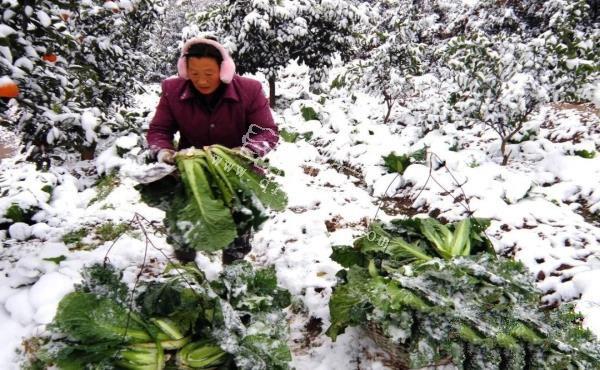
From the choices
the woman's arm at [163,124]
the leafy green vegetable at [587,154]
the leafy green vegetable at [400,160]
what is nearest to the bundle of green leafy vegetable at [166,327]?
the woman's arm at [163,124]

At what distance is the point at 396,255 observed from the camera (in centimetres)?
234

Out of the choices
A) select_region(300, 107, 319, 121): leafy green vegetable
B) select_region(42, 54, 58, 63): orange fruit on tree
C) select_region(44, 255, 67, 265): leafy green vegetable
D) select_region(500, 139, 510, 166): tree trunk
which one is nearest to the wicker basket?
select_region(44, 255, 67, 265): leafy green vegetable

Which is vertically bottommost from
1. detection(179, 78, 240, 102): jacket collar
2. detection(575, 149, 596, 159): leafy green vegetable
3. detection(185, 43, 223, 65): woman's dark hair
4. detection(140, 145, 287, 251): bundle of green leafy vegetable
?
detection(575, 149, 596, 159): leafy green vegetable

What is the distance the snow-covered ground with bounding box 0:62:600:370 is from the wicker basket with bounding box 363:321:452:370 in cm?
10

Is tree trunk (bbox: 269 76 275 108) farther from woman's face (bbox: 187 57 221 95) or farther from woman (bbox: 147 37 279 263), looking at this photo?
woman's face (bbox: 187 57 221 95)

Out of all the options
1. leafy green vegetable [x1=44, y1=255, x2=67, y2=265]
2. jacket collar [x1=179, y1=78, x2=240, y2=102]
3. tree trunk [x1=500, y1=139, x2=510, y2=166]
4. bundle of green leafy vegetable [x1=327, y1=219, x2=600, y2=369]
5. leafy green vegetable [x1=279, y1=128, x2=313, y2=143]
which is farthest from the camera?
leafy green vegetable [x1=279, y1=128, x2=313, y2=143]

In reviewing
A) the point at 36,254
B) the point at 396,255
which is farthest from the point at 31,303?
the point at 396,255

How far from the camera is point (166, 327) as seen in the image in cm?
179

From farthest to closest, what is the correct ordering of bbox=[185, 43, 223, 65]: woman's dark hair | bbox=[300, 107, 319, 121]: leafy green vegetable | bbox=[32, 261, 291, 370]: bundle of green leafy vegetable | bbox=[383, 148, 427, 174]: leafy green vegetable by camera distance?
bbox=[300, 107, 319, 121]: leafy green vegetable, bbox=[383, 148, 427, 174]: leafy green vegetable, bbox=[185, 43, 223, 65]: woman's dark hair, bbox=[32, 261, 291, 370]: bundle of green leafy vegetable

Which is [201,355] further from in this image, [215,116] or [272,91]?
[272,91]

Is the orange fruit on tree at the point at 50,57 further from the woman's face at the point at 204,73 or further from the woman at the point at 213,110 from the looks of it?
the woman's face at the point at 204,73

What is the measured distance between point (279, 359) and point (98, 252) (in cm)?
190

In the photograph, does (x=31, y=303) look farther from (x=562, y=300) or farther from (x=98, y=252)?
(x=562, y=300)

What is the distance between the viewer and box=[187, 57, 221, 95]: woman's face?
2.05 m
